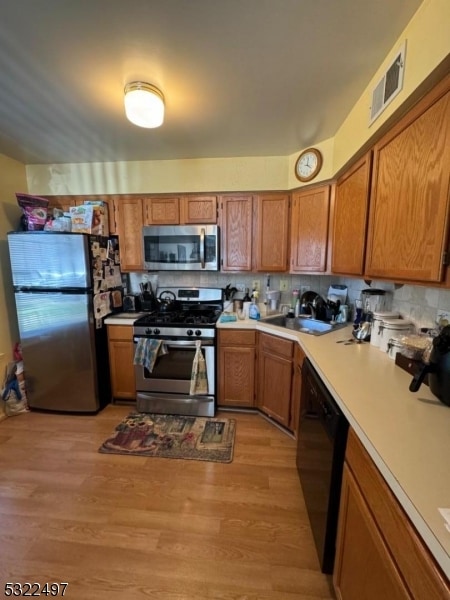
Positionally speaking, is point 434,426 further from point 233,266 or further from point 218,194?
point 218,194

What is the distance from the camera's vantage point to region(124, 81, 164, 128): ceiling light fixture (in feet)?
4.60

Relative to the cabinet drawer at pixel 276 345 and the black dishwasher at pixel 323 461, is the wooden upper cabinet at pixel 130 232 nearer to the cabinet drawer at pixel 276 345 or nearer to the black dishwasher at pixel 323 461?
the cabinet drawer at pixel 276 345

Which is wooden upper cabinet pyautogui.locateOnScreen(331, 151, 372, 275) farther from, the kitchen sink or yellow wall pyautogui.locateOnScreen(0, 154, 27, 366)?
yellow wall pyautogui.locateOnScreen(0, 154, 27, 366)

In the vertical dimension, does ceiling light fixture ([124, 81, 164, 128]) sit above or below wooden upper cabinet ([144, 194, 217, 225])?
above

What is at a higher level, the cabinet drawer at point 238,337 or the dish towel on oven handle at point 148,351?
the cabinet drawer at point 238,337

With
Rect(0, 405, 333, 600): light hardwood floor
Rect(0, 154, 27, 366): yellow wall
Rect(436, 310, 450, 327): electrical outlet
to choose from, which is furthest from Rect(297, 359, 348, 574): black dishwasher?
Rect(0, 154, 27, 366): yellow wall

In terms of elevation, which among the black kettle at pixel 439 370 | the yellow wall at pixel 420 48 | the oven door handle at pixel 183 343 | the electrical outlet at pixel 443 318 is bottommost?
the oven door handle at pixel 183 343

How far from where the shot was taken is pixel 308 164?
7.18 ft

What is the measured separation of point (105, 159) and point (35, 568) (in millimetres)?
2947

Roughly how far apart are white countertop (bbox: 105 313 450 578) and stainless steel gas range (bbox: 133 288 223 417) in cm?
106

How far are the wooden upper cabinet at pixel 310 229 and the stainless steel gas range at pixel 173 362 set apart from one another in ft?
3.31

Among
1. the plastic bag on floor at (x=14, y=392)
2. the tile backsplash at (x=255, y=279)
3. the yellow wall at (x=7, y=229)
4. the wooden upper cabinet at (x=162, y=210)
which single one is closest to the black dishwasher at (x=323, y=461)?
the tile backsplash at (x=255, y=279)

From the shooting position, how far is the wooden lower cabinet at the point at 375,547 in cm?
57

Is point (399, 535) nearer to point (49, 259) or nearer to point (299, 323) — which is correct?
point (299, 323)
